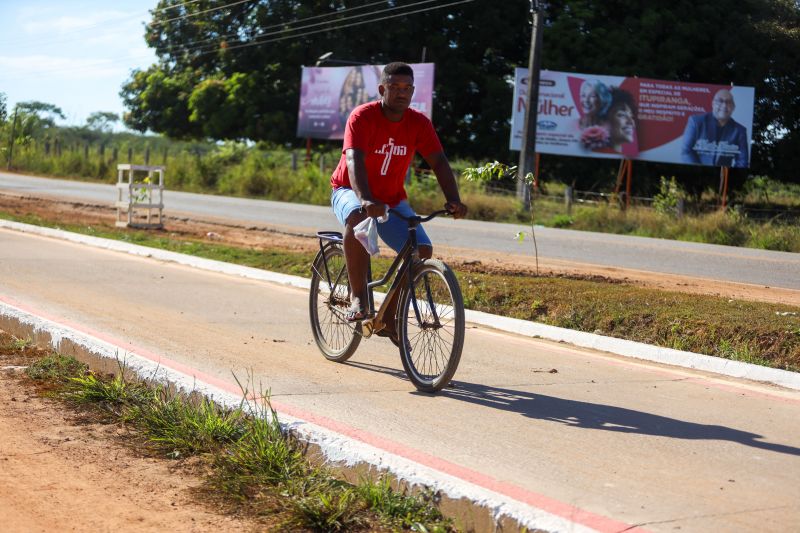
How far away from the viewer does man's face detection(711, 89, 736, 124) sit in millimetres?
34250

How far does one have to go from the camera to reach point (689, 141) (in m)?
34.3

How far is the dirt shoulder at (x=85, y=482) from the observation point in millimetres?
4164

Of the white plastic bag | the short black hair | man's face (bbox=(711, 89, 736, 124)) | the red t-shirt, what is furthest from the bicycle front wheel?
man's face (bbox=(711, 89, 736, 124))

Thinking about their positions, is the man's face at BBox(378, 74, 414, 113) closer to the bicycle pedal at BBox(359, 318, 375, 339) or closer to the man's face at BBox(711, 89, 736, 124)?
the bicycle pedal at BBox(359, 318, 375, 339)

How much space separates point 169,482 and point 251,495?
474 millimetres

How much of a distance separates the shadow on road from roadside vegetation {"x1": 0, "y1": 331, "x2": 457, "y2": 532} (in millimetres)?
1360

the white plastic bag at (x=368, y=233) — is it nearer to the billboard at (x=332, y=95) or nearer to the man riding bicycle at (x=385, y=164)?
the man riding bicycle at (x=385, y=164)

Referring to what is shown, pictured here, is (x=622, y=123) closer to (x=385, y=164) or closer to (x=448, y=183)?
(x=448, y=183)

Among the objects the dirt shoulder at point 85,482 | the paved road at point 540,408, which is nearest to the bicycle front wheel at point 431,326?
the paved road at point 540,408

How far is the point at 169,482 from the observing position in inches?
184

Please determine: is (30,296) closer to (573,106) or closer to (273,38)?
(573,106)

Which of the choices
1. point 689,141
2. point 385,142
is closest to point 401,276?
point 385,142

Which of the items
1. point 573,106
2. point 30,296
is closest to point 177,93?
point 573,106

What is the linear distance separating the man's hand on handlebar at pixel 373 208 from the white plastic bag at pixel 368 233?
0.15 metres
